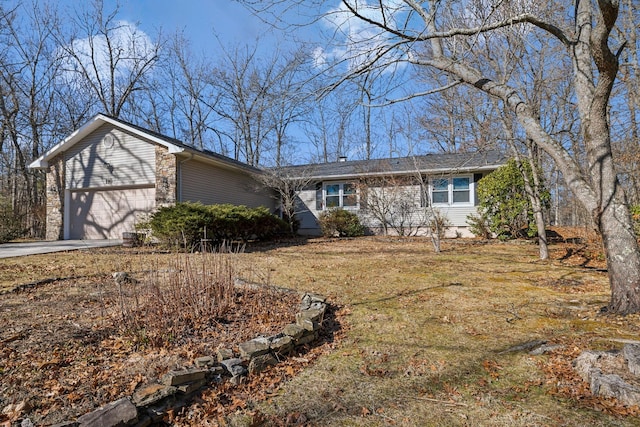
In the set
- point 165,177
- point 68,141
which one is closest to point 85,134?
point 68,141

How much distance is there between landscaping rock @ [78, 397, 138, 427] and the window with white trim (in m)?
14.2

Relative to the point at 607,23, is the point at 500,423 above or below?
below

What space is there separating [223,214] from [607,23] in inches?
374

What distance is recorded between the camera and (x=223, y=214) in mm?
10609

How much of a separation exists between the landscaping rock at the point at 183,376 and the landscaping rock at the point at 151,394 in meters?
0.04

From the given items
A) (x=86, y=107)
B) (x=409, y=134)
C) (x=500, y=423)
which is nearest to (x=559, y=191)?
(x=409, y=134)

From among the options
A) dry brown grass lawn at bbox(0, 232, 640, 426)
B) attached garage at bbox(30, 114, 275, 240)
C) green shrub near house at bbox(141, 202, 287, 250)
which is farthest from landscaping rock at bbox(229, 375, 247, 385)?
attached garage at bbox(30, 114, 275, 240)

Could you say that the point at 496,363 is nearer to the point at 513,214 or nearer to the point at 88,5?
the point at 513,214

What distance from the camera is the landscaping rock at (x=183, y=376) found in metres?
2.34

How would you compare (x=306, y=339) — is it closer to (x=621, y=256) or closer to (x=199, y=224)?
(x=621, y=256)

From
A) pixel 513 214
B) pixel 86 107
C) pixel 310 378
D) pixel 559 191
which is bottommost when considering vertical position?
pixel 310 378

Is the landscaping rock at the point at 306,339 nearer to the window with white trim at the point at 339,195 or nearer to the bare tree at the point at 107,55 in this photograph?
the window with white trim at the point at 339,195

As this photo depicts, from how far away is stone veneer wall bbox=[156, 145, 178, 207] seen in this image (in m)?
11.5

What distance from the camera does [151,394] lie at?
86.9 inches
